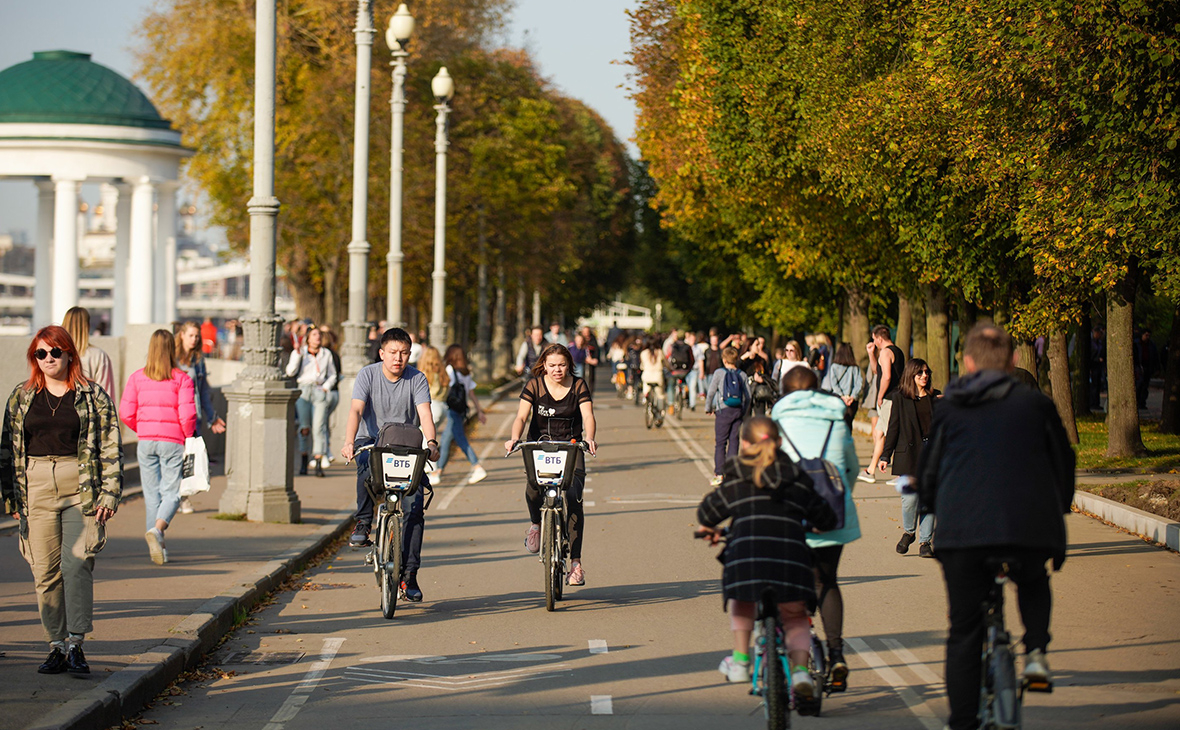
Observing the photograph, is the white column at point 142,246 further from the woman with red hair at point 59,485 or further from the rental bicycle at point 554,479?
the woman with red hair at point 59,485

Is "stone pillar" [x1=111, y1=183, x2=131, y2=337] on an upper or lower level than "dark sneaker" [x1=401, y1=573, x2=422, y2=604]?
upper

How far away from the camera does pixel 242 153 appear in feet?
149

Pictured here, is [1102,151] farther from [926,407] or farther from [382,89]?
[382,89]

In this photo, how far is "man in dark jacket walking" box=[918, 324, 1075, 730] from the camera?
5.74m

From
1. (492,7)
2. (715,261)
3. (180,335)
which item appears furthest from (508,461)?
(492,7)

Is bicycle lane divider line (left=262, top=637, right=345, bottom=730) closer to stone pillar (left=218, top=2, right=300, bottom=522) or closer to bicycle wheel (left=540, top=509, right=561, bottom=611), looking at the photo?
bicycle wheel (left=540, top=509, right=561, bottom=611)

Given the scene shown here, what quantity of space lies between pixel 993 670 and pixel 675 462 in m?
16.7

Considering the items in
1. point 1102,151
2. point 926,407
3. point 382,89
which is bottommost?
point 926,407

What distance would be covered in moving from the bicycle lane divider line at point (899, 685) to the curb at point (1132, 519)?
5400 millimetres

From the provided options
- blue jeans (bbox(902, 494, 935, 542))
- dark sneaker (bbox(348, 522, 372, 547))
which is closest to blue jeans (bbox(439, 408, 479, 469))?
dark sneaker (bbox(348, 522, 372, 547))

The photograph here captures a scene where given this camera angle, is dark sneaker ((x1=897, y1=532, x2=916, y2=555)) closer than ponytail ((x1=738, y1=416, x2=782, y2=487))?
No

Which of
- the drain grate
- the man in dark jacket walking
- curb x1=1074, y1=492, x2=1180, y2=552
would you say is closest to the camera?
the man in dark jacket walking

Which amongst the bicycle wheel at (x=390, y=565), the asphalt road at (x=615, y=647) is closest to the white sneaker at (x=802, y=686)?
the asphalt road at (x=615, y=647)

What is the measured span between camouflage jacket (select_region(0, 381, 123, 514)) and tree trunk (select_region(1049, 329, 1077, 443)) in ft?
60.8
